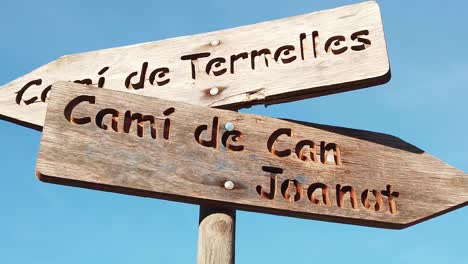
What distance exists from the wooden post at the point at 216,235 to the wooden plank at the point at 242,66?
0.39 meters

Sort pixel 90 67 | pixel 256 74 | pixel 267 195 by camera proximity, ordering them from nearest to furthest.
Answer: pixel 267 195
pixel 256 74
pixel 90 67

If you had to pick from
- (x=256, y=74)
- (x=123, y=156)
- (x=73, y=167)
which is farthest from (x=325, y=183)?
(x=73, y=167)

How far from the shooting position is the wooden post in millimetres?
1798

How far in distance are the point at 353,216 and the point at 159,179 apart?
62cm

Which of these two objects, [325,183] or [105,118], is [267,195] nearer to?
[325,183]

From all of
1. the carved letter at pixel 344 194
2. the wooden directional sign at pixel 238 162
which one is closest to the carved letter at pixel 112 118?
the wooden directional sign at pixel 238 162

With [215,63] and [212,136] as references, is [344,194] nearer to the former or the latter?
[212,136]

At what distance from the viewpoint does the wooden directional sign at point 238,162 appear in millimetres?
1775

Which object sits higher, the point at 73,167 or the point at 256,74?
the point at 256,74

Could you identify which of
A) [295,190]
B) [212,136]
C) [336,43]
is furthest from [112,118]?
[336,43]

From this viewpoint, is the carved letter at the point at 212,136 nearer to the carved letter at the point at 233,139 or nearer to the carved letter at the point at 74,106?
the carved letter at the point at 233,139

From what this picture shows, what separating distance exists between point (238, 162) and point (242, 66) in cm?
40

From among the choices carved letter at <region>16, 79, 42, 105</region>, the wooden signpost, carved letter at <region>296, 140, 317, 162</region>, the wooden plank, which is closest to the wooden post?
the wooden signpost

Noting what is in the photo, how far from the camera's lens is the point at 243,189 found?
1.85 meters
